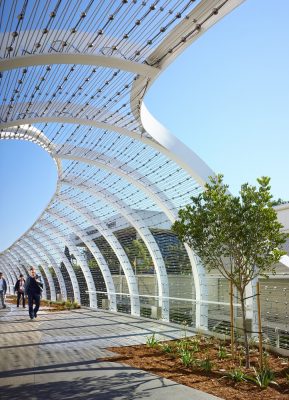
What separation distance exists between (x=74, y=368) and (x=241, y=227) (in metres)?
4.05

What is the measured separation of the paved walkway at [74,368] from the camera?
21.1 feet

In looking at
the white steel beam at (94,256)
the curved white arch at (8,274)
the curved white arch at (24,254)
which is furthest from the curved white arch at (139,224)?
the curved white arch at (8,274)

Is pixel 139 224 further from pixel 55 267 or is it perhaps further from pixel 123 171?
pixel 55 267

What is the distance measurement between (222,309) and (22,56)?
1044cm

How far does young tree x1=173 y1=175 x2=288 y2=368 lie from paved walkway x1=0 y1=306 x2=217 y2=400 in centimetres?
239

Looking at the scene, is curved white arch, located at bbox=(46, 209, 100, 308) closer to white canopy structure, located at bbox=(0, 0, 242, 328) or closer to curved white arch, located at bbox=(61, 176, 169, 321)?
white canopy structure, located at bbox=(0, 0, 242, 328)

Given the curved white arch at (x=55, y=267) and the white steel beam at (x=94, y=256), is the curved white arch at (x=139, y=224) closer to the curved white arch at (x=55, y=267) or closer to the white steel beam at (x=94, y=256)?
the white steel beam at (x=94, y=256)

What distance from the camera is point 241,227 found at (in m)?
8.36

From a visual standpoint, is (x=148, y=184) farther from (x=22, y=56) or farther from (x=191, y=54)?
(x=22, y=56)

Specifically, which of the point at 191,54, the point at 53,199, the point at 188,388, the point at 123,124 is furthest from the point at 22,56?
the point at 53,199

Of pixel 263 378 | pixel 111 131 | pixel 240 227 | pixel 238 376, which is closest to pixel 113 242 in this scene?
pixel 111 131

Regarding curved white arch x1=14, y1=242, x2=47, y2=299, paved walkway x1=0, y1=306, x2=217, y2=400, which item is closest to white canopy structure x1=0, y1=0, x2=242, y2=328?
paved walkway x1=0, y1=306, x2=217, y2=400

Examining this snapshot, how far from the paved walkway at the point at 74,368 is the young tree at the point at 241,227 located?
7.84 feet

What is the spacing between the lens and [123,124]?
12.7 metres
